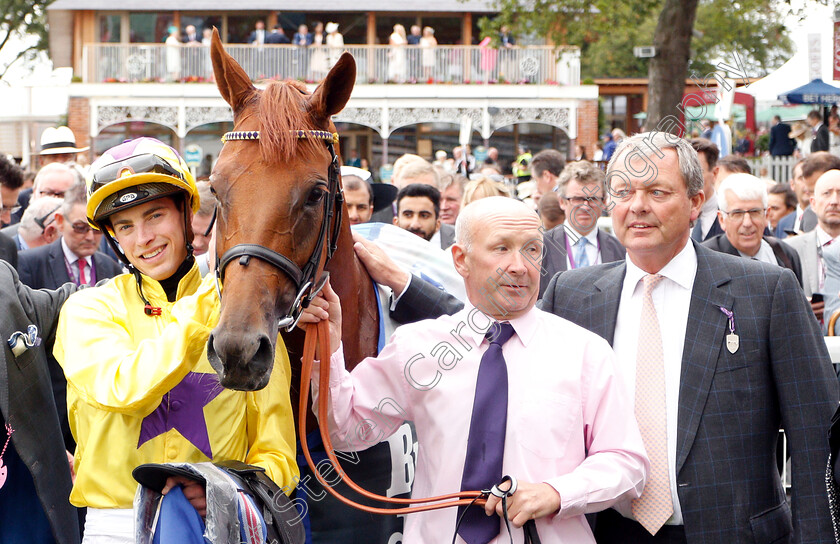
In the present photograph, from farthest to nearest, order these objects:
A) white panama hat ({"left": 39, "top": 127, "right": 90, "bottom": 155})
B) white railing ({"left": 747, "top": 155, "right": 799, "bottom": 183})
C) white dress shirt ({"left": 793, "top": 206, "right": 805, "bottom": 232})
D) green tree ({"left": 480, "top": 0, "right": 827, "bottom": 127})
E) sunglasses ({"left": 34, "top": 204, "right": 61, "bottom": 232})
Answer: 1. white railing ({"left": 747, "top": 155, "right": 799, "bottom": 183})
2. green tree ({"left": 480, "top": 0, "right": 827, "bottom": 127})
3. white panama hat ({"left": 39, "top": 127, "right": 90, "bottom": 155})
4. white dress shirt ({"left": 793, "top": 206, "right": 805, "bottom": 232})
5. sunglasses ({"left": 34, "top": 204, "right": 61, "bottom": 232})

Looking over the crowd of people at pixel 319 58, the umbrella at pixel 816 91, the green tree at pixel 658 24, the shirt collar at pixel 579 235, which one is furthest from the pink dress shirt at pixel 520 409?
the crowd of people at pixel 319 58

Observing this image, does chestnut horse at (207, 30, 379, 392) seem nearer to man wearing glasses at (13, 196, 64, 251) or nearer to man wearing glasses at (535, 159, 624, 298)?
man wearing glasses at (535, 159, 624, 298)

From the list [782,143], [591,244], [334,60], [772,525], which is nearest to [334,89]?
[772,525]

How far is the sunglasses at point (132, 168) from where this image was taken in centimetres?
242

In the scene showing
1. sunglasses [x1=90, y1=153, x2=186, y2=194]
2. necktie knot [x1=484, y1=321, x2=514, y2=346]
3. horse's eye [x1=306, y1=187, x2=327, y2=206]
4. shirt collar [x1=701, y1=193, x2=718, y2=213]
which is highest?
sunglasses [x1=90, y1=153, x2=186, y2=194]

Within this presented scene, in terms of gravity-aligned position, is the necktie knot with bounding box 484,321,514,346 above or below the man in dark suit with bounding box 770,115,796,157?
below

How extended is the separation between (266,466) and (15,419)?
94 cm

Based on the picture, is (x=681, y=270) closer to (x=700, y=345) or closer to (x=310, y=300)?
(x=700, y=345)

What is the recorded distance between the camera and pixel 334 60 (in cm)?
2673

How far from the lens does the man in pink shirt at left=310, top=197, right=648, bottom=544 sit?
2.27m

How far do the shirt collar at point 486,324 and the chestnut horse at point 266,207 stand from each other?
434 millimetres

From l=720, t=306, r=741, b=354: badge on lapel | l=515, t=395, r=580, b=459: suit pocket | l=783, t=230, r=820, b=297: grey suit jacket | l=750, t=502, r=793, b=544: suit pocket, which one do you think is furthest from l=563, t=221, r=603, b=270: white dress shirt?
l=515, t=395, r=580, b=459: suit pocket

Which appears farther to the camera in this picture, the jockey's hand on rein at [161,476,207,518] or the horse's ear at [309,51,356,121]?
the horse's ear at [309,51,356,121]

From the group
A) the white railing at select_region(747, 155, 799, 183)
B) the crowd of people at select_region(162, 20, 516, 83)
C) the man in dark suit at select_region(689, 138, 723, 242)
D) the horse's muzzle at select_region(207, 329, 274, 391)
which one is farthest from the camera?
the crowd of people at select_region(162, 20, 516, 83)
